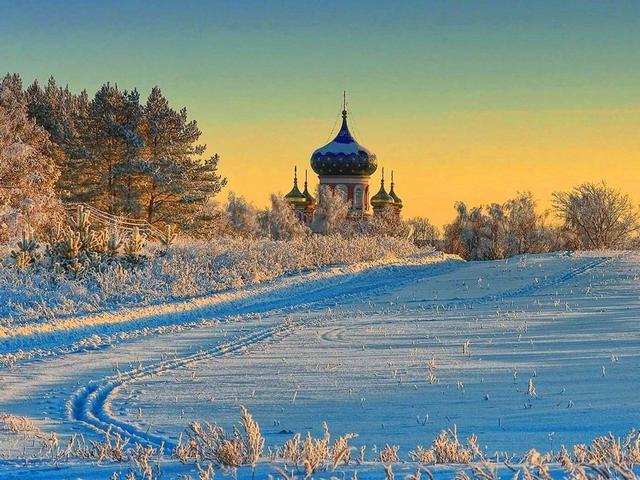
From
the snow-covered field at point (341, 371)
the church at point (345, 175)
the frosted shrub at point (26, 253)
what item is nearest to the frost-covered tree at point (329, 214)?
the church at point (345, 175)

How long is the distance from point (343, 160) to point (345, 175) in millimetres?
1436

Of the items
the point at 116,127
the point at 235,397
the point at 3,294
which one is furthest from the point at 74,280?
the point at 116,127

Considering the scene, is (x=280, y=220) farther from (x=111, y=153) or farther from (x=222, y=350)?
(x=222, y=350)

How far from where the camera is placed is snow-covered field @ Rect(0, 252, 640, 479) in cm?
820

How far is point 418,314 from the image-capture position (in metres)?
19.0

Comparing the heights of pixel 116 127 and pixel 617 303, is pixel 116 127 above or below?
above

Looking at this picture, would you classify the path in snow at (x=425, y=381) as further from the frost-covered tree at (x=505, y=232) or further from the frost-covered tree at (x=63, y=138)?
the frost-covered tree at (x=505, y=232)

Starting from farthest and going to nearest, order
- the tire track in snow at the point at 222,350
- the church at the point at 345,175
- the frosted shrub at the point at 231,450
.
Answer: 1. the church at the point at 345,175
2. the tire track in snow at the point at 222,350
3. the frosted shrub at the point at 231,450

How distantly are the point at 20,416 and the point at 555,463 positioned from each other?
19.2 ft

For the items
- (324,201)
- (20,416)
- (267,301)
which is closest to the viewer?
(20,416)

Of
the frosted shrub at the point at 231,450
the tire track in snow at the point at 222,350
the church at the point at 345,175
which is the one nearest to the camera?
the frosted shrub at the point at 231,450

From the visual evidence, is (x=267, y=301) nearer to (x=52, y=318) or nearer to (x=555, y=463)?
(x=52, y=318)

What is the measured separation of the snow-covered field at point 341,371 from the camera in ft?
26.9

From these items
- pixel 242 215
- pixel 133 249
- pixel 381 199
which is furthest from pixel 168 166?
pixel 381 199
